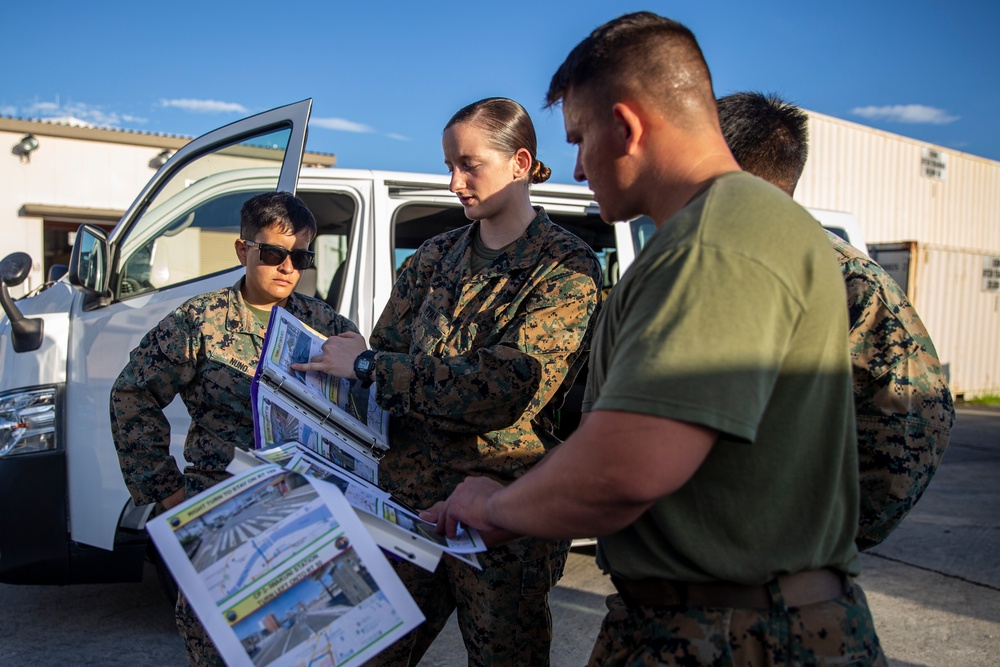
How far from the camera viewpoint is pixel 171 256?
3580 mm

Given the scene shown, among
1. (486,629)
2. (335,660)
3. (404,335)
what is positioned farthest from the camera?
(404,335)

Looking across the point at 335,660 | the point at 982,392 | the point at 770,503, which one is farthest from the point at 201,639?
the point at 982,392

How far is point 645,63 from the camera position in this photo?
1.18 meters

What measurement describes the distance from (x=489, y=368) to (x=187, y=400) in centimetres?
99

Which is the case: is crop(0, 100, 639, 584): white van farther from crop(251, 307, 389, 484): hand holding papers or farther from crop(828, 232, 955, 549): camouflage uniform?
crop(828, 232, 955, 549): camouflage uniform

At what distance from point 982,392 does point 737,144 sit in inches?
588

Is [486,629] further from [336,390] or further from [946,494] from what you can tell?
[946,494]

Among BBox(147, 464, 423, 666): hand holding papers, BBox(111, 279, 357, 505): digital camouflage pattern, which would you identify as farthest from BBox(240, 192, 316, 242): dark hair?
BBox(147, 464, 423, 666): hand holding papers

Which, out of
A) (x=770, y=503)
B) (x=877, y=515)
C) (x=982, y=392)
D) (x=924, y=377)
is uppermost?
(x=924, y=377)

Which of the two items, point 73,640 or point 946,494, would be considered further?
point 946,494

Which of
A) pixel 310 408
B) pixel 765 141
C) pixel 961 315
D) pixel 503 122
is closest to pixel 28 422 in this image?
pixel 310 408

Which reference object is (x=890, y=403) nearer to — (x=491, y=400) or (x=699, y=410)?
(x=699, y=410)

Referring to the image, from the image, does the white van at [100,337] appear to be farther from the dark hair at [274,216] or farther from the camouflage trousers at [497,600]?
the camouflage trousers at [497,600]

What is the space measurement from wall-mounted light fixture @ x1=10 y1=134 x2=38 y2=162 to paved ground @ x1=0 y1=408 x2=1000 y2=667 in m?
12.6
